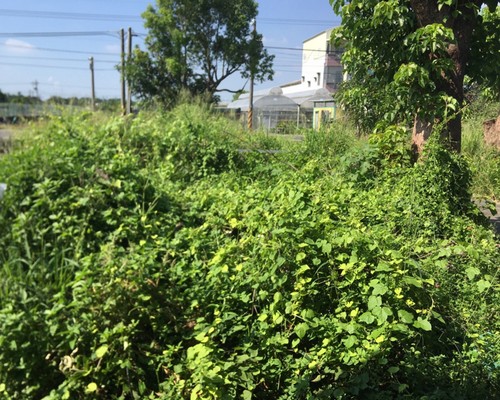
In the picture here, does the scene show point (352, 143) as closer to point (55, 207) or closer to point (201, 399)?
point (55, 207)

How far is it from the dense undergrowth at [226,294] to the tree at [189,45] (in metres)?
17.3

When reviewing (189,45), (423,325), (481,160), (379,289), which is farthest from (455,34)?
(189,45)

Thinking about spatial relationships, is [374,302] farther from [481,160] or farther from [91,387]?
[481,160]

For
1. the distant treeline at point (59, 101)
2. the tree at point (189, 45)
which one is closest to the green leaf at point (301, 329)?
the distant treeline at point (59, 101)

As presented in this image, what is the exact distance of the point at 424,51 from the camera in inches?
171

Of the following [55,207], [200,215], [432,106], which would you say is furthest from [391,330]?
[432,106]

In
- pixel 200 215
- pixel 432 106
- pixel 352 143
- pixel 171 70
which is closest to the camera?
Result: pixel 200 215

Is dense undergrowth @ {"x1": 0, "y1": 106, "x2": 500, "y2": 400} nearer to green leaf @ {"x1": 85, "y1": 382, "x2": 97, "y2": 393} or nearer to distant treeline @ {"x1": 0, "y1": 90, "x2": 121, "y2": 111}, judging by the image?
green leaf @ {"x1": 85, "y1": 382, "x2": 97, "y2": 393}

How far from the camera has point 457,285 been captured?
2770 millimetres

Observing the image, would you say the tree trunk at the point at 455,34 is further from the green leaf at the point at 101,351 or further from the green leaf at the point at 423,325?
the green leaf at the point at 101,351

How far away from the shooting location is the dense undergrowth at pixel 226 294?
2105mm

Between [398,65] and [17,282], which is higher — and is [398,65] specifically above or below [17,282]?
above

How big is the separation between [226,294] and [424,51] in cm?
328

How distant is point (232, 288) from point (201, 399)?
70 centimetres
